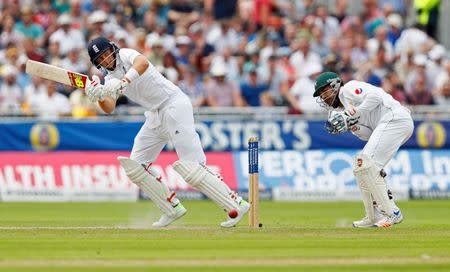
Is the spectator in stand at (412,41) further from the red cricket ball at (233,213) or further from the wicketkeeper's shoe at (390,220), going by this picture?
the red cricket ball at (233,213)

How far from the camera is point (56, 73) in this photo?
12773 millimetres

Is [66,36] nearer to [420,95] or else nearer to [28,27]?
[28,27]

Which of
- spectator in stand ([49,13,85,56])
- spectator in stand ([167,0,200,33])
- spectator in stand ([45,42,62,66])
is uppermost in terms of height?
spectator in stand ([167,0,200,33])

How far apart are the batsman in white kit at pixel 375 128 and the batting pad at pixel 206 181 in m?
1.29

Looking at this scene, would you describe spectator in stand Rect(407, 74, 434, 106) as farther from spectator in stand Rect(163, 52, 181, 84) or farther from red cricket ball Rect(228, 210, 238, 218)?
red cricket ball Rect(228, 210, 238, 218)

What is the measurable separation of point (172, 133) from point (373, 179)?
85.8 inches

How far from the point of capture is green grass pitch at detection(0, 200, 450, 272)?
9273 millimetres

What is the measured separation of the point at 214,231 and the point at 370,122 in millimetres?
2201

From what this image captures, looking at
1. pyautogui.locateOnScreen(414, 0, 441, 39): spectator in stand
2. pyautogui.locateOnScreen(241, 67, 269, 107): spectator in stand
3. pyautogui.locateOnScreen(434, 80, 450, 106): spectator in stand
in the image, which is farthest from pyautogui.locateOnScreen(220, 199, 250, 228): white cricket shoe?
pyautogui.locateOnScreen(414, 0, 441, 39): spectator in stand

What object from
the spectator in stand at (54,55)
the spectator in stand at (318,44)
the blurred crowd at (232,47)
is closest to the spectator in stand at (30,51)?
the blurred crowd at (232,47)

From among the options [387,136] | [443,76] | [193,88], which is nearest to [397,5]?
[443,76]

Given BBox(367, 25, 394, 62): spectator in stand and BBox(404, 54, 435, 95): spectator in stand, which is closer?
BBox(404, 54, 435, 95): spectator in stand

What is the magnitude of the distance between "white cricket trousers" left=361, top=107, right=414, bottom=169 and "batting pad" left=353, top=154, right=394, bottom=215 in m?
0.13

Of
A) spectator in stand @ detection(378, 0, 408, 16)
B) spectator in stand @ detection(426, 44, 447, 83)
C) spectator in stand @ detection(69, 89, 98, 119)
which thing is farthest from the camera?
spectator in stand @ detection(378, 0, 408, 16)
